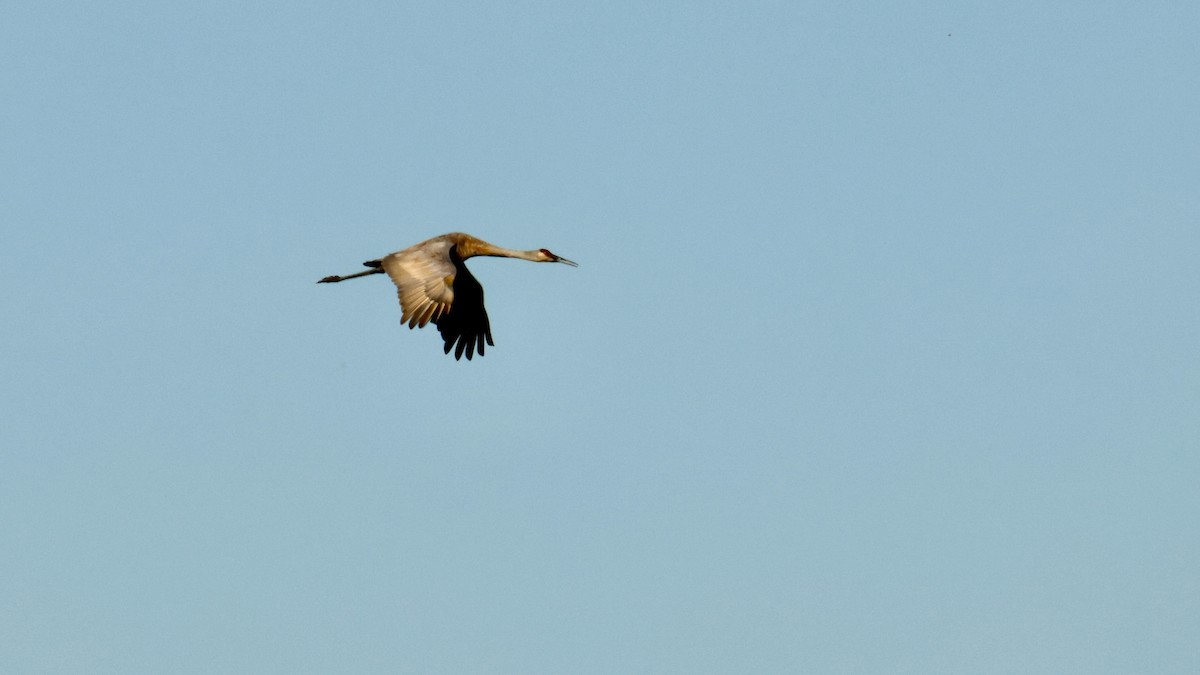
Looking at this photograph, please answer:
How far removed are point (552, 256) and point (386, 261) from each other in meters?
4.84

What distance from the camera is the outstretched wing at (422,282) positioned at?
58.2 meters

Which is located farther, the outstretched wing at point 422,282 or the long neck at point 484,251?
the long neck at point 484,251

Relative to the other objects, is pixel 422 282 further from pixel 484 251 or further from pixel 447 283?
pixel 484 251

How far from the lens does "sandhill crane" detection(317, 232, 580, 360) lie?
58562 millimetres

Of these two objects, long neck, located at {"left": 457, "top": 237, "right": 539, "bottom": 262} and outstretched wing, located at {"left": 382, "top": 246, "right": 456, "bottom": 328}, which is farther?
long neck, located at {"left": 457, "top": 237, "right": 539, "bottom": 262}

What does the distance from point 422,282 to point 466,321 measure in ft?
10.1

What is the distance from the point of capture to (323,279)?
63.4 m

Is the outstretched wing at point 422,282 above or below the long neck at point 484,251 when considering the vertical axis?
below

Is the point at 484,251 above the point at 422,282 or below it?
above

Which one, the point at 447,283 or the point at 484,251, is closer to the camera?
the point at 447,283

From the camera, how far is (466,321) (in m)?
61.8

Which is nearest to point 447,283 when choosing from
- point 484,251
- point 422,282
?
point 422,282

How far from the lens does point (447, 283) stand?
59250 mm

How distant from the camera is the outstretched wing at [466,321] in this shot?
201 feet
